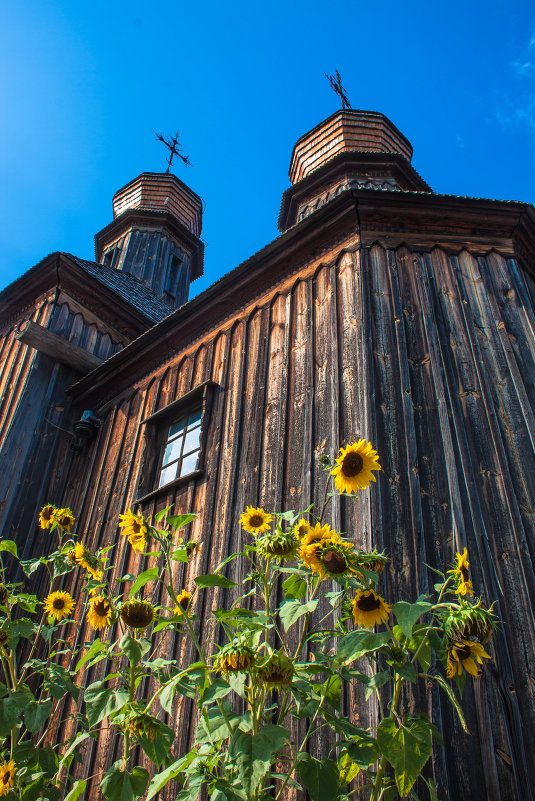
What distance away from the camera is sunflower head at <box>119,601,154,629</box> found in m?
2.26

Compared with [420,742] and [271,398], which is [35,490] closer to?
[271,398]

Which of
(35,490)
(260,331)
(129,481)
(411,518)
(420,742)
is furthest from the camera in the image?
(35,490)

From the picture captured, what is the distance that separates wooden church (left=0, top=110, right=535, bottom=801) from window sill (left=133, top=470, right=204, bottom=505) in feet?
0.07

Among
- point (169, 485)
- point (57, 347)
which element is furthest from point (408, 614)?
point (57, 347)

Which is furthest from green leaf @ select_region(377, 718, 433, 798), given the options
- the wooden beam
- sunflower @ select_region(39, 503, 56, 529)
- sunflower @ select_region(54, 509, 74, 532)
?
the wooden beam

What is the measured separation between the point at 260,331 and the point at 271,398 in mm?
868

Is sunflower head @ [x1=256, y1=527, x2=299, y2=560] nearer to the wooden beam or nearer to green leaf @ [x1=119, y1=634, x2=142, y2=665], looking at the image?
green leaf @ [x1=119, y1=634, x2=142, y2=665]

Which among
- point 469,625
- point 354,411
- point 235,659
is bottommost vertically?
point 235,659

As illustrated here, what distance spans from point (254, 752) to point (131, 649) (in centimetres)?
59

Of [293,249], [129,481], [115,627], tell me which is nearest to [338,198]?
[293,249]

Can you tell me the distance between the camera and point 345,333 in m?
4.67

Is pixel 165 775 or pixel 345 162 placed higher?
pixel 345 162

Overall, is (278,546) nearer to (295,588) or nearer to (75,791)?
(295,588)

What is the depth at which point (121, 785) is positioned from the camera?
6.35ft
